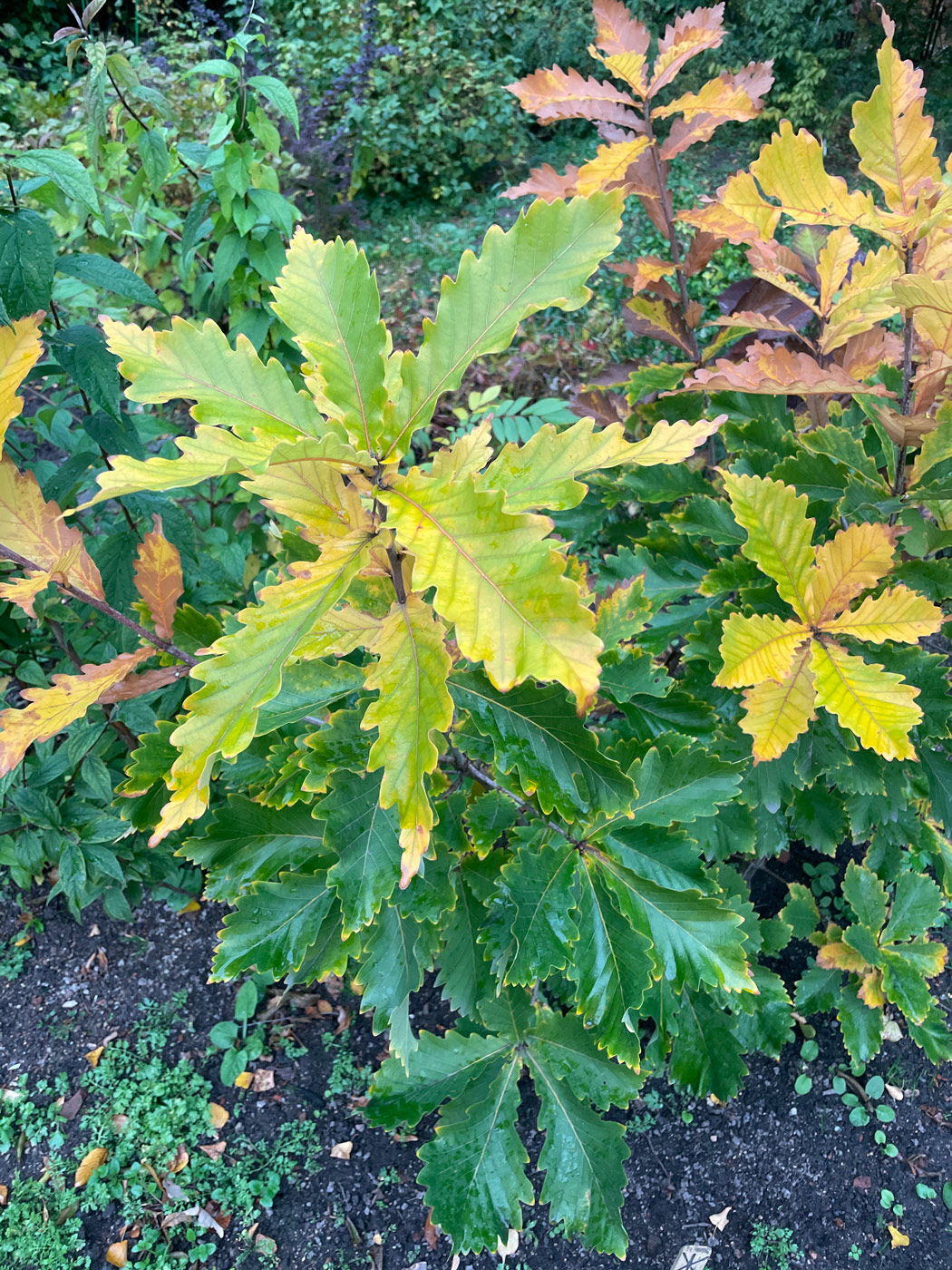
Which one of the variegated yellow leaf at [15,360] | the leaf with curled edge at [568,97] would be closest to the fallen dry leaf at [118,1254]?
the variegated yellow leaf at [15,360]

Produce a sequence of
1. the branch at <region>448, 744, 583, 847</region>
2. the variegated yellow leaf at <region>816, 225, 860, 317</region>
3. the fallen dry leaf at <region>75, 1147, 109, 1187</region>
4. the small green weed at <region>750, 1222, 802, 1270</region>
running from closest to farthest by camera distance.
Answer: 1. the branch at <region>448, 744, 583, 847</region>
2. the variegated yellow leaf at <region>816, 225, 860, 317</region>
3. the small green weed at <region>750, 1222, 802, 1270</region>
4. the fallen dry leaf at <region>75, 1147, 109, 1187</region>

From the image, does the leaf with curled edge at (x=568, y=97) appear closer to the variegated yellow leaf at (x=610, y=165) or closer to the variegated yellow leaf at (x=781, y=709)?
the variegated yellow leaf at (x=610, y=165)

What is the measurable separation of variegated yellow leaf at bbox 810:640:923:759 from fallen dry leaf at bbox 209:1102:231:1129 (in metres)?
1.83

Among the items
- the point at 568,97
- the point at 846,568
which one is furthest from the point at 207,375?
the point at 568,97

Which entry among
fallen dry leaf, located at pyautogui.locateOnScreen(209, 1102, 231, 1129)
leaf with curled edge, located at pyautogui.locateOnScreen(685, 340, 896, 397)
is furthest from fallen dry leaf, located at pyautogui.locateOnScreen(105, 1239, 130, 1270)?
leaf with curled edge, located at pyautogui.locateOnScreen(685, 340, 896, 397)

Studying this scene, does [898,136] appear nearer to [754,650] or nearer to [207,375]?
[754,650]

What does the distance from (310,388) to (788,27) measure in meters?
5.32

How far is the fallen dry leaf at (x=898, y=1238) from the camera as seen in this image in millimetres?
1789

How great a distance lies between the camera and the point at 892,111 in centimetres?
113

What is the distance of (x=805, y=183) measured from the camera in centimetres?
119

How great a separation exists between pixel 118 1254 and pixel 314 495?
1.91 meters

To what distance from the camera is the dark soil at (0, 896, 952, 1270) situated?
181 centimetres

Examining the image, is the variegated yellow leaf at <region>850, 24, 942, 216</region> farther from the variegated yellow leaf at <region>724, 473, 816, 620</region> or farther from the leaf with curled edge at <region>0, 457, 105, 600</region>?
the leaf with curled edge at <region>0, 457, 105, 600</region>

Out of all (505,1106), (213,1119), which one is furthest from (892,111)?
(213,1119)
